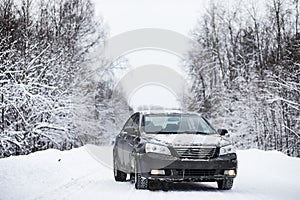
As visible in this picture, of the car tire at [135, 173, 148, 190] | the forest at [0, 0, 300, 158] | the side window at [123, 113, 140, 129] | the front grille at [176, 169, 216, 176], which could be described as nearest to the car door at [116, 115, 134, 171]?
the side window at [123, 113, 140, 129]

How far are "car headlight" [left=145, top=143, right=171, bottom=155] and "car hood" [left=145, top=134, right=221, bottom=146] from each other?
0.12m

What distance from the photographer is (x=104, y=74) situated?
3641cm

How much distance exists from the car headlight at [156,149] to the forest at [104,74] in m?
14.2

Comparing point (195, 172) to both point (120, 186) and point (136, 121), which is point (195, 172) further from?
point (136, 121)

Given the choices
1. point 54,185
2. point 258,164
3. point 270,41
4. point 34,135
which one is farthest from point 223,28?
point 54,185

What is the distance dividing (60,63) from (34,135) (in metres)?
6.07

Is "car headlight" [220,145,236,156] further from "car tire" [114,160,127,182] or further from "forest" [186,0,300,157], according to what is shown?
"forest" [186,0,300,157]

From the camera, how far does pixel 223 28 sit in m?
42.7

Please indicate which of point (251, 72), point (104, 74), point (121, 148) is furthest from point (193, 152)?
point (251, 72)

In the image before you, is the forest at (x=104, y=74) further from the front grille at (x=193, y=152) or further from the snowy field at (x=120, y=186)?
the front grille at (x=193, y=152)

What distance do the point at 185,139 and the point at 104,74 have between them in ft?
91.7

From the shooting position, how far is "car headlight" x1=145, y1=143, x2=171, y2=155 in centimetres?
859

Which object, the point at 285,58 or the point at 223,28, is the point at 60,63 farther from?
the point at 223,28

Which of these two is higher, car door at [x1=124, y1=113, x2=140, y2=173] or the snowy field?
car door at [x1=124, y1=113, x2=140, y2=173]
